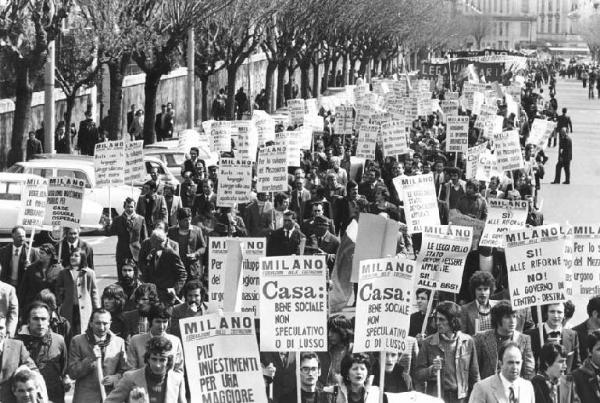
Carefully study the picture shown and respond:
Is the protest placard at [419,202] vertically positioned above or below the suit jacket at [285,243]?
above

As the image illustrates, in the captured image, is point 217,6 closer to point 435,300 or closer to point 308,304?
point 435,300

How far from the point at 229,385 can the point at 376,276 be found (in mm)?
1633

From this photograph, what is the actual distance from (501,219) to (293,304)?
19.6 ft

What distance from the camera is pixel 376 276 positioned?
11.0 meters

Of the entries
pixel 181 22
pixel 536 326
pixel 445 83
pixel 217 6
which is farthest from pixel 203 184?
pixel 445 83

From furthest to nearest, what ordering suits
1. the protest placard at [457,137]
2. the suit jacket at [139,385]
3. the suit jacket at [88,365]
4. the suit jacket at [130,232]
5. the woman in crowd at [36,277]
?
the protest placard at [457,137], the suit jacket at [130,232], the woman in crowd at [36,277], the suit jacket at [88,365], the suit jacket at [139,385]

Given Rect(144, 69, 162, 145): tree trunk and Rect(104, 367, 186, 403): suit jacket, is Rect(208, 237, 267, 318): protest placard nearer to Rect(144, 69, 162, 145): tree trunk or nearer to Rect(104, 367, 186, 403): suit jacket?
Rect(104, 367, 186, 403): suit jacket

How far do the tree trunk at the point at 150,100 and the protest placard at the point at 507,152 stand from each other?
46.3 ft

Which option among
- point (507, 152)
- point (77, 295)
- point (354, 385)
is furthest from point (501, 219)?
point (507, 152)

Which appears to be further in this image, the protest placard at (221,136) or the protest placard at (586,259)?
the protest placard at (221,136)

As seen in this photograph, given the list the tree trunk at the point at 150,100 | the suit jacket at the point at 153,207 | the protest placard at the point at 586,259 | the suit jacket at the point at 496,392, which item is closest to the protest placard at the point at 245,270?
the protest placard at the point at 586,259

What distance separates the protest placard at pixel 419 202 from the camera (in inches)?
719

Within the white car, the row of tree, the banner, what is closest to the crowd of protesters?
the banner

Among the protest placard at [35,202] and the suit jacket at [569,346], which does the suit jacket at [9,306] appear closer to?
the suit jacket at [569,346]
